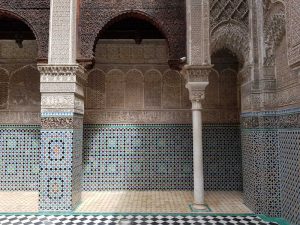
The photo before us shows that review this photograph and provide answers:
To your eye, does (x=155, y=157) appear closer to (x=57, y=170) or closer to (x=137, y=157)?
(x=137, y=157)

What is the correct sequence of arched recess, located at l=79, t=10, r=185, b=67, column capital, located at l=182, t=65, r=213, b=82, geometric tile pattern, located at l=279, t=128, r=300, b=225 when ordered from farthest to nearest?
arched recess, located at l=79, t=10, r=185, b=67 → column capital, located at l=182, t=65, r=213, b=82 → geometric tile pattern, located at l=279, t=128, r=300, b=225

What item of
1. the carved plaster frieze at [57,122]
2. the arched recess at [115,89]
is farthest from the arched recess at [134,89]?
the carved plaster frieze at [57,122]

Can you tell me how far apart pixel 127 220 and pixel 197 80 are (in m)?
2.22

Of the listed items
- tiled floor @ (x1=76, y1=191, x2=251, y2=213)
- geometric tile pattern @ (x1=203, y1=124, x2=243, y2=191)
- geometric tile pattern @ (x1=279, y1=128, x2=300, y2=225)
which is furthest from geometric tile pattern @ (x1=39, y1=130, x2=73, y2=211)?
geometric tile pattern @ (x1=279, y1=128, x2=300, y2=225)

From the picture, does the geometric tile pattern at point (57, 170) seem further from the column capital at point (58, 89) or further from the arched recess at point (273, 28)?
the arched recess at point (273, 28)

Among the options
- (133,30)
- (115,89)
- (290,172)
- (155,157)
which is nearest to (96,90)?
(115,89)

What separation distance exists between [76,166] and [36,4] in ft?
8.28

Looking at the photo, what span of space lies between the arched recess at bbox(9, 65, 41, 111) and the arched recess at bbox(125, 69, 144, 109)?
1.77m

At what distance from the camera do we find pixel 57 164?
3.96 meters

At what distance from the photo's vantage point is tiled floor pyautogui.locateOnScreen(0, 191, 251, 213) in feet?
13.5

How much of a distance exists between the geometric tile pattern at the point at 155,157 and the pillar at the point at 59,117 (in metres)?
1.32

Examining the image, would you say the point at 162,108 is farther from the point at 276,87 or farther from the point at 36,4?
the point at 36,4

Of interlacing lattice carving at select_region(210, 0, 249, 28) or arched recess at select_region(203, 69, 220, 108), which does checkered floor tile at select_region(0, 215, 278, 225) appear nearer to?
arched recess at select_region(203, 69, 220, 108)

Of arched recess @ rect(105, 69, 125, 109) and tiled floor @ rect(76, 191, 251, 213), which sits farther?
arched recess @ rect(105, 69, 125, 109)
